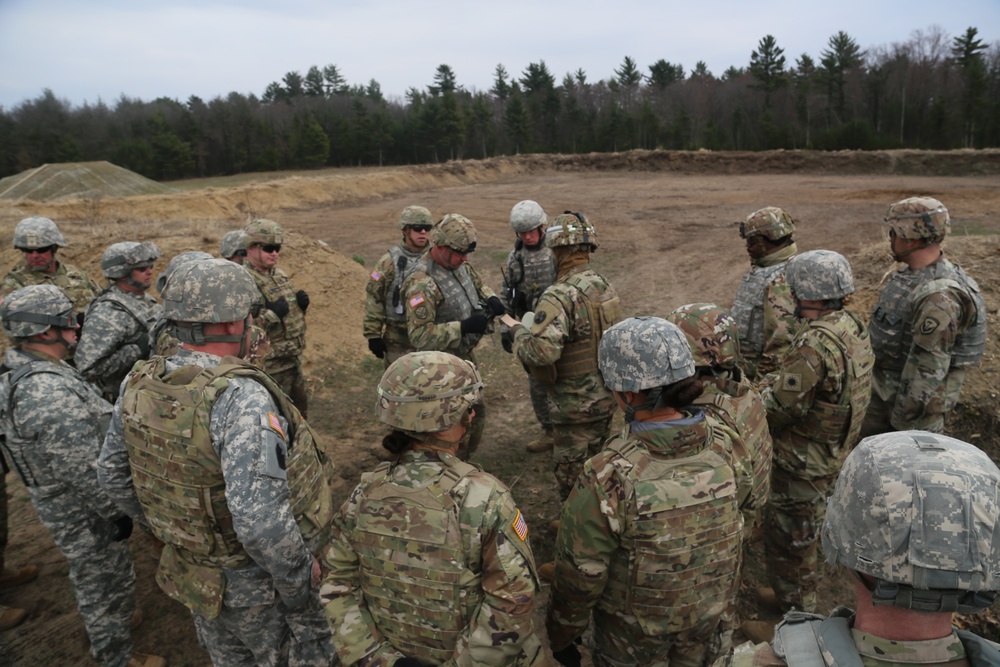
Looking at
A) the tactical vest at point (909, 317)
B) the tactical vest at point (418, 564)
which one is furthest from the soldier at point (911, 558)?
the tactical vest at point (909, 317)

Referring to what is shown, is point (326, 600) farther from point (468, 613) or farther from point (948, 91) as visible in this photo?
point (948, 91)

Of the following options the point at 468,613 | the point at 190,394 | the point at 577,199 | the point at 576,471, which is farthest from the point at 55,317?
the point at 577,199

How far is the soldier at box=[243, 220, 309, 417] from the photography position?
616cm

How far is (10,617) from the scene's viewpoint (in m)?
4.43

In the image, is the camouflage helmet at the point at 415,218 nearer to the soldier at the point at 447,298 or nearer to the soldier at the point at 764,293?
the soldier at the point at 447,298

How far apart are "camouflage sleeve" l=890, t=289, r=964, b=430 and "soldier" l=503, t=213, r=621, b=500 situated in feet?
7.34

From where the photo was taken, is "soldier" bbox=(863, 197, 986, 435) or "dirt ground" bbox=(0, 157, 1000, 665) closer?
"soldier" bbox=(863, 197, 986, 435)

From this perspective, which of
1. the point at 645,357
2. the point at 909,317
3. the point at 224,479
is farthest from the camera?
the point at 909,317

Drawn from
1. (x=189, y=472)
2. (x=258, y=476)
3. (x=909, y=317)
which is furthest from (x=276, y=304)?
(x=909, y=317)

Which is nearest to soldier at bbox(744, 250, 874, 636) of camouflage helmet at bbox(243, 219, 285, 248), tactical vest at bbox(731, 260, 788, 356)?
tactical vest at bbox(731, 260, 788, 356)

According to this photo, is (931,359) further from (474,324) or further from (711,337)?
(474,324)

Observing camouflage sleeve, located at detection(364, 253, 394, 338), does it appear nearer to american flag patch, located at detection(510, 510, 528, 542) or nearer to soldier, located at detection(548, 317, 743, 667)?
soldier, located at detection(548, 317, 743, 667)

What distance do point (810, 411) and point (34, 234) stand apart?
775 centimetres

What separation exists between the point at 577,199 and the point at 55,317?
81.2 ft
